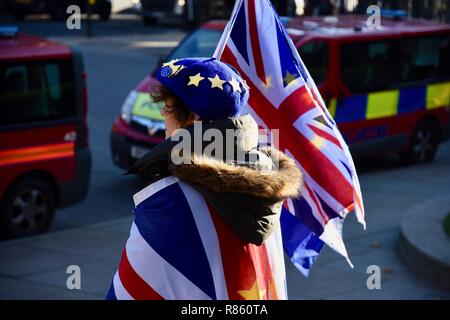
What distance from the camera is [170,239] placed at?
2.97 meters

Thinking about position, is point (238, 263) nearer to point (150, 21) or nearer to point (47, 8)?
point (150, 21)

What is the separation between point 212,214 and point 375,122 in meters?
9.42

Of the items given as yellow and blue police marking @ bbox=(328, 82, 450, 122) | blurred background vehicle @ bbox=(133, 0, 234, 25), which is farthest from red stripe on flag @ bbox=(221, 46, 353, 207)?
blurred background vehicle @ bbox=(133, 0, 234, 25)

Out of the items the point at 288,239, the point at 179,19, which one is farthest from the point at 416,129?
the point at 179,19

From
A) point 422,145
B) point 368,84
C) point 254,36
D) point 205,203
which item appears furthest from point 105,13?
point 205,203

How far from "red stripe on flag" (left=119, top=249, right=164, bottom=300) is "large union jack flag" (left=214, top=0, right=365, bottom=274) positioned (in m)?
0.99

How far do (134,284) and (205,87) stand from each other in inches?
24.2

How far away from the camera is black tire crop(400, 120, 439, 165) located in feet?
42.9

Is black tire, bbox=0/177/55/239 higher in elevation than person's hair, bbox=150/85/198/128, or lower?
lower

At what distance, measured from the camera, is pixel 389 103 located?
12.5 metres

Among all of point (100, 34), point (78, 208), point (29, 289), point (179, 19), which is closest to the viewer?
point (29, 289)

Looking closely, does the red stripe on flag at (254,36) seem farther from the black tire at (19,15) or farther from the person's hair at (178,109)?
the black tire at (19,15)

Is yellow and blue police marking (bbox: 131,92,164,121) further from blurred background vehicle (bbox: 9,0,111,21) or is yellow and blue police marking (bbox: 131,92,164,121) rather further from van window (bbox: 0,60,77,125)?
blurred background vehicle (bbox: 9,0,111,21)
